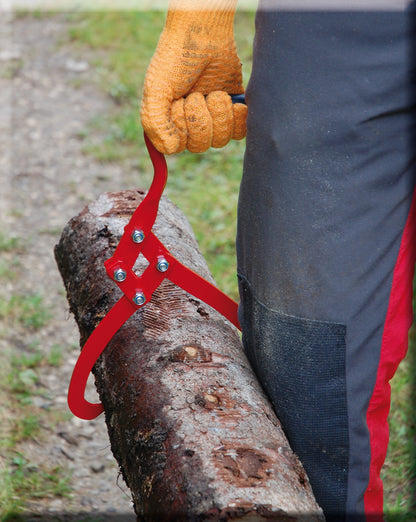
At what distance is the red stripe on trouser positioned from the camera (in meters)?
1.53

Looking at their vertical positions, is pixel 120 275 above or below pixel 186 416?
above

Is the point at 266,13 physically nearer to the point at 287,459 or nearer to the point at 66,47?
the point at 287,459

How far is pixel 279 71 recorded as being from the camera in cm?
141

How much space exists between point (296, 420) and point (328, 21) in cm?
92

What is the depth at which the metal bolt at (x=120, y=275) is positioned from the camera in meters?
1.65

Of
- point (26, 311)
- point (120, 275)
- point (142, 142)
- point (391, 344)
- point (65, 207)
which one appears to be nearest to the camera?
point (391, 344)

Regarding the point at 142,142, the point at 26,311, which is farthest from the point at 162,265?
the point at 142,142

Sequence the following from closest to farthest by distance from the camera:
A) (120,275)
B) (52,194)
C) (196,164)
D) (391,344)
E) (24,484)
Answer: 1. (391,344)
2. (120,275)
3. (24,484)
4. (52,194)
5. (196,164)

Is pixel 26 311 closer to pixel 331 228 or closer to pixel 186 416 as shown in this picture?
pixel 186 416

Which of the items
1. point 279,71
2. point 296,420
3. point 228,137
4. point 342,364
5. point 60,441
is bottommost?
point 60,441

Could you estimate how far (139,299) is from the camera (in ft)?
5.49

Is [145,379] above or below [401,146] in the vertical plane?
below

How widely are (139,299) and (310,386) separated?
18.8 inches

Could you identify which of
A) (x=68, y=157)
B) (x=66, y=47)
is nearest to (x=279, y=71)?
(x=68, y=157)
